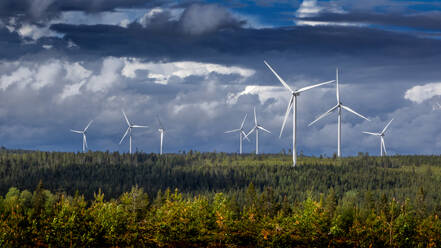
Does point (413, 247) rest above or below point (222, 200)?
below

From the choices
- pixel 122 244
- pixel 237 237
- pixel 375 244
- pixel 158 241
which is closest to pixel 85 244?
pixel 122 244

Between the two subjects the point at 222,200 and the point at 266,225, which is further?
the point at 222,200

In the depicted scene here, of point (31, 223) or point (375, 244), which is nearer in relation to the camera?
point (31, 223)

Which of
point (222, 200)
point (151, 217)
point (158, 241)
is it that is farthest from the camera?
point (222, 200)

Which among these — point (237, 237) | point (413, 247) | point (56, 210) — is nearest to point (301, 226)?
point (237, 237)

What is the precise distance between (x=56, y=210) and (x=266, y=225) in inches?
911

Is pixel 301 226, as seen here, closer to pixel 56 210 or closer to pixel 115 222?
pixel 115 222

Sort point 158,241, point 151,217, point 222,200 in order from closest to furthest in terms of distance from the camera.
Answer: point 158,241, point 151,217, point 222,200

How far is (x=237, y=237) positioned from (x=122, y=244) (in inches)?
476

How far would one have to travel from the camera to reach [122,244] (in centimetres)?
6297

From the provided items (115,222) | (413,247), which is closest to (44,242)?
(115,222)

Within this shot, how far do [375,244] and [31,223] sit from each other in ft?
124

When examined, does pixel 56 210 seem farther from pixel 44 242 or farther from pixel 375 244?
pixel 375 244

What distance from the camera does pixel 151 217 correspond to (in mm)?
66688
